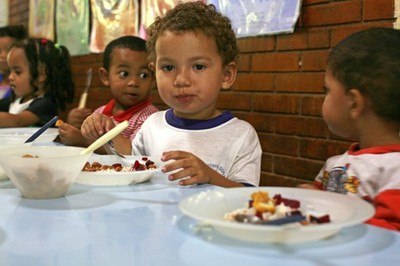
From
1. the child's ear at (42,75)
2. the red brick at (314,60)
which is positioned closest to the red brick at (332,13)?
the red brick at (314,60)

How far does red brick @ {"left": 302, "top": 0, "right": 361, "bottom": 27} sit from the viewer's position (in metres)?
2.21

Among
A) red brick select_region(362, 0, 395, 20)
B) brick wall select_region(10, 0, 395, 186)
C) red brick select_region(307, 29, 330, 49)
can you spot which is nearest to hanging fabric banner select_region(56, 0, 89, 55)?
brick wall select_region(10, 0, 395, 186)

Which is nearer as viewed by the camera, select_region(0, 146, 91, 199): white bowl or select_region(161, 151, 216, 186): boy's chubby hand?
select_region(0, 146, 91, 199): white bowl

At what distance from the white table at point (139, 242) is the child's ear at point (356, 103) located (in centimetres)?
55

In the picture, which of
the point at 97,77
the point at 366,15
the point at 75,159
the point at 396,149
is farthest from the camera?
the point at 97,77

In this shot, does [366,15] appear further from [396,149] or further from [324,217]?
[324,217]


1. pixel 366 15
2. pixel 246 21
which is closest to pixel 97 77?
pixel 246 21

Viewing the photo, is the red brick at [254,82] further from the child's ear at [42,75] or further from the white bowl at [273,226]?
the white bowl at [273,226]

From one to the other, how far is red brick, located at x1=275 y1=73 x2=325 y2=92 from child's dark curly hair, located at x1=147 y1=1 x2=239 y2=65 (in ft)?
2.45

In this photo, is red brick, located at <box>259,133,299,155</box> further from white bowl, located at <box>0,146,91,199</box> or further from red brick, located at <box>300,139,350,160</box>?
white bowl, located at <box>0,146,91,199</box>

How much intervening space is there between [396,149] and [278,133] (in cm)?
155

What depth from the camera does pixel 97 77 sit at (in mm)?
4363

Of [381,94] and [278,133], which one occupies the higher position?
[381,94]

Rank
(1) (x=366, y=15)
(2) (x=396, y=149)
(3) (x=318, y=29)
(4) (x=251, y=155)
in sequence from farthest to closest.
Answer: (3) (x=318, y=29) → (1) (x=366, y=15) → (4) (x=251, y=155) → (2) (x=396, y=149)
